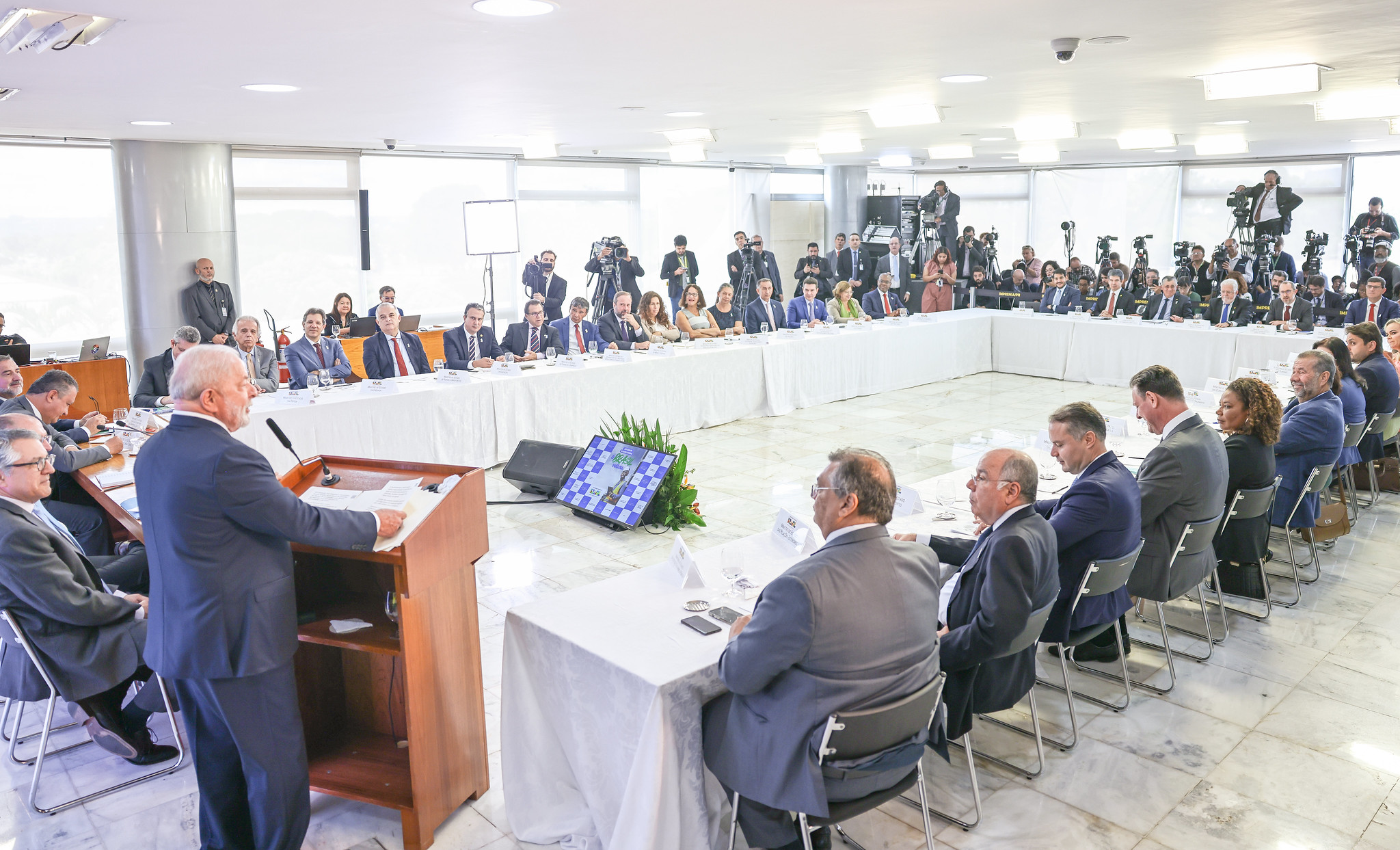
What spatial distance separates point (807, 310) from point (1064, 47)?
20.1ft

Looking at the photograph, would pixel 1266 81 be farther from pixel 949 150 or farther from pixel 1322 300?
pixel 949 150

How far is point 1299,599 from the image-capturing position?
4.71 meters

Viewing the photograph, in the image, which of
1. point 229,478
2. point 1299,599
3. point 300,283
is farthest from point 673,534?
point 300,283

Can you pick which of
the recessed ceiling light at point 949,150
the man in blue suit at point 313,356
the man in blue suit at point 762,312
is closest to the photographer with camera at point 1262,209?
the recessed ceiling light at point 949,150

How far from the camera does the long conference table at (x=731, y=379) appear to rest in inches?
247

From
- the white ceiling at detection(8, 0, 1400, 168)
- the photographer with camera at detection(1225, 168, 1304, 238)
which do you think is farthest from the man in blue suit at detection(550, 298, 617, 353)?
the photographer with camera at detection(1225, 168, 1304, 238)

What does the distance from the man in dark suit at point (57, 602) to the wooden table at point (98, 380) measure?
18.3ft

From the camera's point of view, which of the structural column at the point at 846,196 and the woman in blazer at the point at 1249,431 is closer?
the woman in blazer at the point at 1249,431

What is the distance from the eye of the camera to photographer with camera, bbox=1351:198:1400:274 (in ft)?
38.5

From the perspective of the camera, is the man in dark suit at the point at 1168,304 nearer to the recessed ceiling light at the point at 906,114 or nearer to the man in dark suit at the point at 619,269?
the recessed ceiling light at the point at 906,114

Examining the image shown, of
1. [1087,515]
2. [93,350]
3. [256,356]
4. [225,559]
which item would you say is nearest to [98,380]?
[93,350]

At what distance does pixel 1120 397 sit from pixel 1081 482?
700cm

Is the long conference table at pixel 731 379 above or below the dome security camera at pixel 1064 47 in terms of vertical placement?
below

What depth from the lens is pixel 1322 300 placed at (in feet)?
31.8
